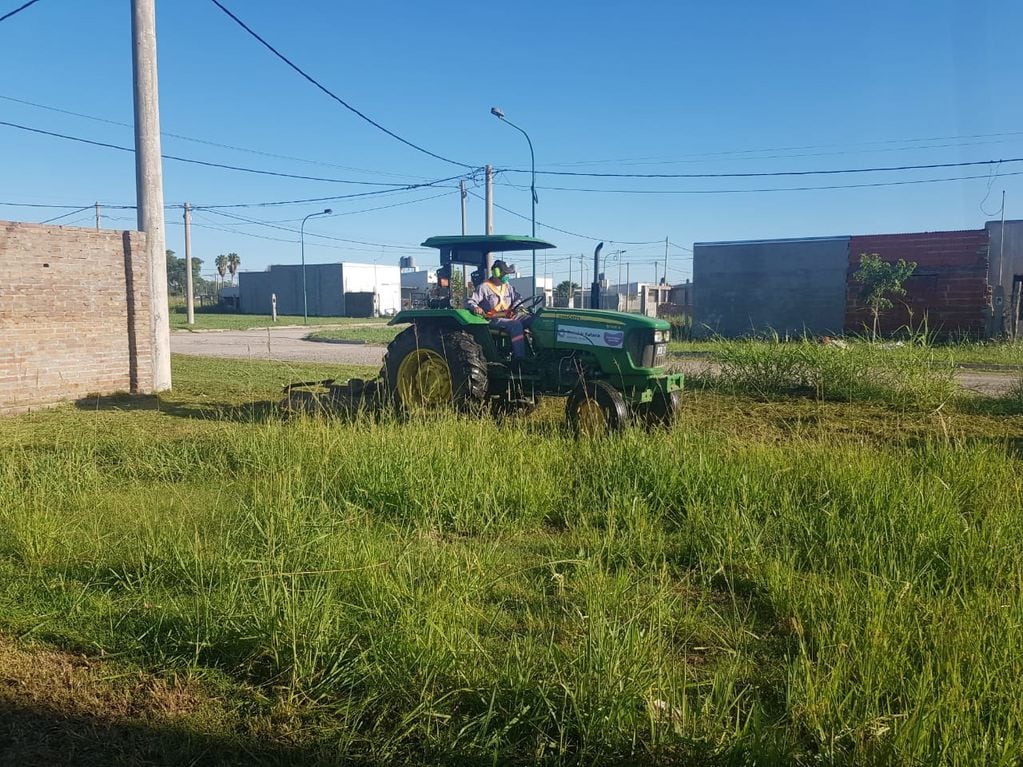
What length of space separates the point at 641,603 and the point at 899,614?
0.99 meters

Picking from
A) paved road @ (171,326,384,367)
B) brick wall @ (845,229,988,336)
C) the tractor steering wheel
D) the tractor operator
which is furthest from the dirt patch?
brick wall @ (845,229,988,336)

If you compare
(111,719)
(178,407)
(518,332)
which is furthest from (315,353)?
(111,719)

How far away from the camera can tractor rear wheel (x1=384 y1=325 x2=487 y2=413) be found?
7789 millimetres

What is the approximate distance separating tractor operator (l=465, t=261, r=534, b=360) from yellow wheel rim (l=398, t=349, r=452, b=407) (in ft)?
2.21

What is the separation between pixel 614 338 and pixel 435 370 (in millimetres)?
1984

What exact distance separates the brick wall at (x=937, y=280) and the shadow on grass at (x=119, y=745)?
22804mm

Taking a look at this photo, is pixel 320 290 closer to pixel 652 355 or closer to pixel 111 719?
pixel 652 355

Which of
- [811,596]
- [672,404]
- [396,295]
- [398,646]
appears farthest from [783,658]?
[396,295]

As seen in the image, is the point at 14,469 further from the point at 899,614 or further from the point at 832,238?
the point at 832,238

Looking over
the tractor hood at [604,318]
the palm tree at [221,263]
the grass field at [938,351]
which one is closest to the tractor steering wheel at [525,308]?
the tractor hood at [604,318]

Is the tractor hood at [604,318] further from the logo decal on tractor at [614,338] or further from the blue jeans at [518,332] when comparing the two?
the blue jeans at [518,332]

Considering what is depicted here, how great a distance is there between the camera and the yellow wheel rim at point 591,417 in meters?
6.89

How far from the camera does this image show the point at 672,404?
7.71 meters

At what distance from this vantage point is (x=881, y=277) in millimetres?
21984
